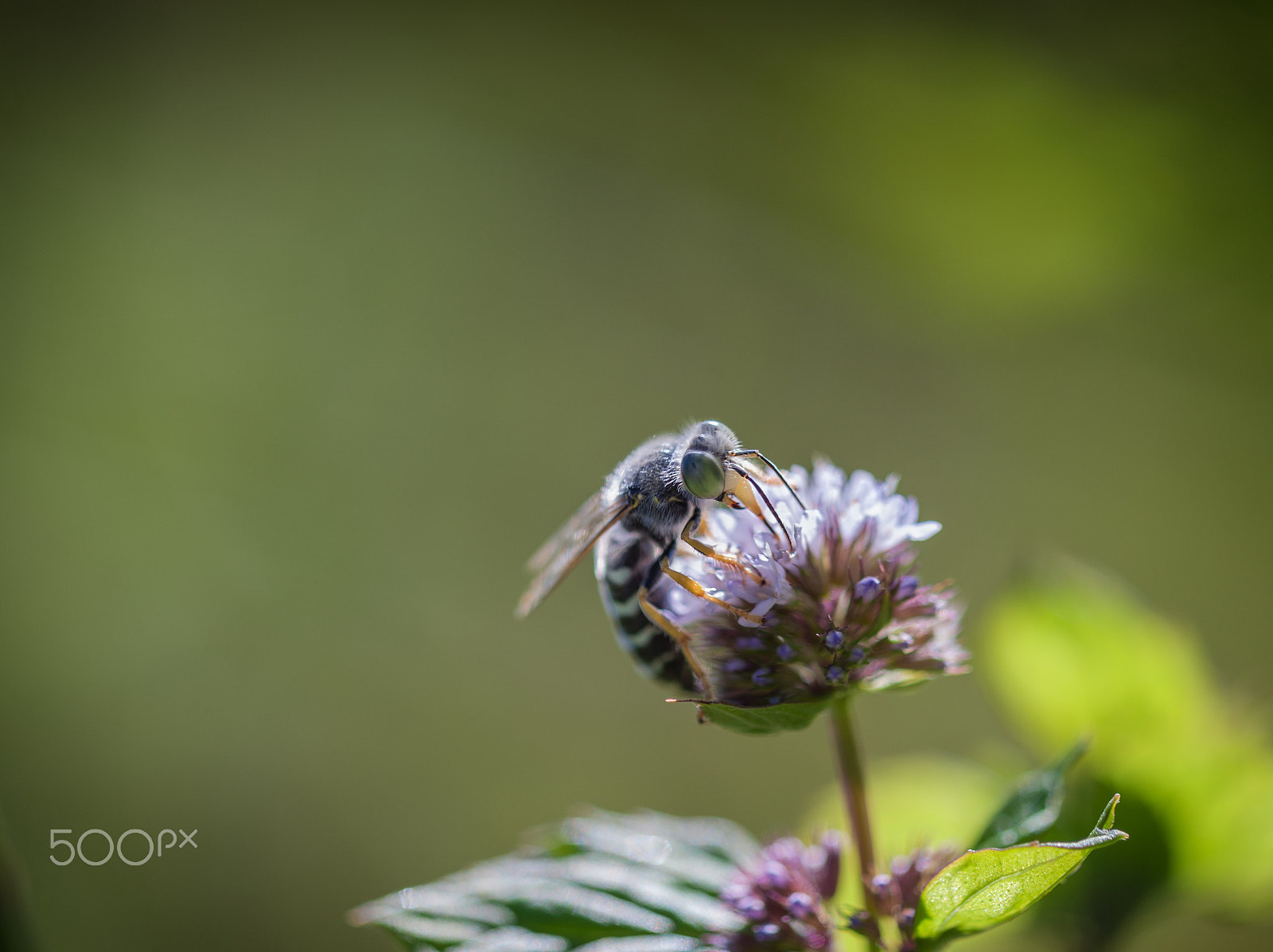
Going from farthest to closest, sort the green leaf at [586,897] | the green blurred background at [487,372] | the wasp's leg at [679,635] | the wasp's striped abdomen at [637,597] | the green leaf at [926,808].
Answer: the green blurred background at [487,372] → the green leaf at [926,808] → the wasp's striped abdomen at [637,597] → the wasp's leg at [679,635] → the green leaf at [586,897]

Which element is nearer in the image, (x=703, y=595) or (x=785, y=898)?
(x=785, y=898)

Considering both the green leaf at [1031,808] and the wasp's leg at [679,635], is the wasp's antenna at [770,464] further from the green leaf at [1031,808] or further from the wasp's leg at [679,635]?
the green leaf at [1031,808]

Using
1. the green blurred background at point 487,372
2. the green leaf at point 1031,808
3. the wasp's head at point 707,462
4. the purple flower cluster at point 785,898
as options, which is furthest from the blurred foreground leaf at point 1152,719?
the green blurred background at point 487,372

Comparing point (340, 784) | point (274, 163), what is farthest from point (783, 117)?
point (340, 784)

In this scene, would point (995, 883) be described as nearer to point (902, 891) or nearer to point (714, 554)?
point (902, 891)

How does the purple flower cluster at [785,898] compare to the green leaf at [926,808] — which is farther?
the green leaf at [926,808]

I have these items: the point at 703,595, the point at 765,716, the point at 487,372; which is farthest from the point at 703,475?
the point at 487,372

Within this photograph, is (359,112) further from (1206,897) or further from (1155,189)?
(1206,897)
